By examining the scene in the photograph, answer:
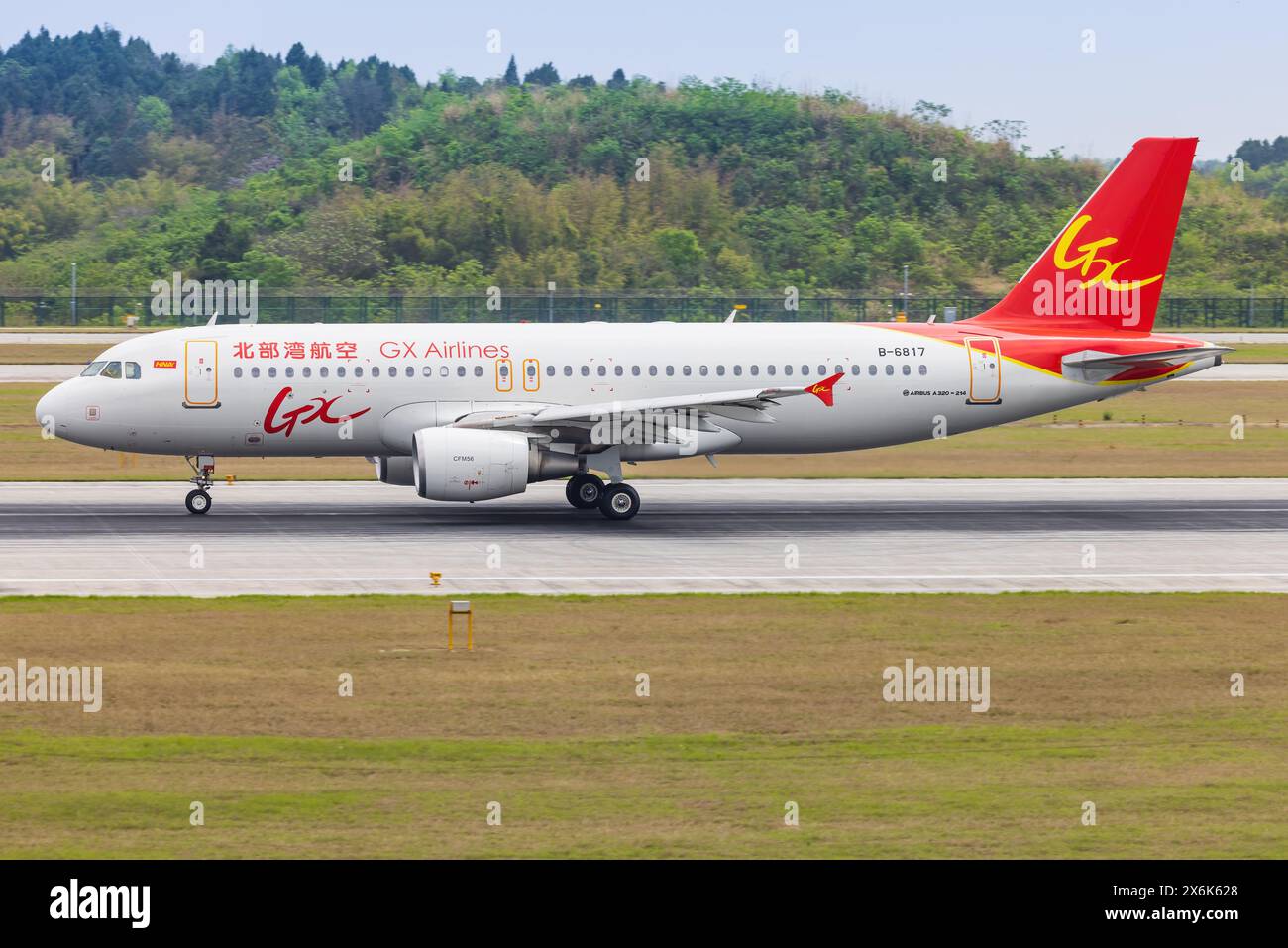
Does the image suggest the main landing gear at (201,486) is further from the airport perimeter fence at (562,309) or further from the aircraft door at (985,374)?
the airport perimeter fence at (562,309)

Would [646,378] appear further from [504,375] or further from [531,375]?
[504,375]

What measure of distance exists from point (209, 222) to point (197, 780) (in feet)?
352

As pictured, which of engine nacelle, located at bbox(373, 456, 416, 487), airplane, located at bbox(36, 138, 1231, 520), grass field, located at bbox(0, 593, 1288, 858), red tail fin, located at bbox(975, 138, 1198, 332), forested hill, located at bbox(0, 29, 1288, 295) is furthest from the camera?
forested hill, located at bbox(0, 29, 1288, 295)

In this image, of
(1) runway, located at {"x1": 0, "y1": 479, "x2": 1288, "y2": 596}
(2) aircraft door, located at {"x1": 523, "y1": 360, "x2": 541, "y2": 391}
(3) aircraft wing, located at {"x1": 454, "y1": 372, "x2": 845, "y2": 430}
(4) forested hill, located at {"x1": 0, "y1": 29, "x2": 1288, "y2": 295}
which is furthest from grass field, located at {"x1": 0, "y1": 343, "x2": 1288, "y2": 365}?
(3) aircraft wing, located at {"x1": 454, "y1": 372, "x2": 845, "y2": 430}

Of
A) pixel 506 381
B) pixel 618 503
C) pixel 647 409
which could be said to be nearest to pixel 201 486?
pixel 506 381

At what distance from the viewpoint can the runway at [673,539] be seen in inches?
1203

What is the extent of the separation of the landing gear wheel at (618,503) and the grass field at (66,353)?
51013mm

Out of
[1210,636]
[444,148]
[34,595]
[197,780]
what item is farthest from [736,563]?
[444,148]

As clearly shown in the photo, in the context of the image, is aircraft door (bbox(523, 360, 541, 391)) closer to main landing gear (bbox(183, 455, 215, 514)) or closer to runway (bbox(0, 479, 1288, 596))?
runway (bbox(0, 479, 1288, 596))

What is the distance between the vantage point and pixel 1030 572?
31.6 m

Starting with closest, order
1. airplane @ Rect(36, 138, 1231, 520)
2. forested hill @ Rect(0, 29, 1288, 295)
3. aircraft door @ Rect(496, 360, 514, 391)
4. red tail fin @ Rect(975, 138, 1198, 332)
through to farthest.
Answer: airplane @ Rect(36, 138, 1231, 520) < aircraft door @ Rect(496, 360, 514, 391) < red tail fin @ Rect(975, 138, 1198, 332) < forested hill @ Rect(0, 29, 1288, 295)

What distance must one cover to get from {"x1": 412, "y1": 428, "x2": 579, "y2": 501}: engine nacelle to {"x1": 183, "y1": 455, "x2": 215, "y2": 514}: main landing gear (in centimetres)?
601

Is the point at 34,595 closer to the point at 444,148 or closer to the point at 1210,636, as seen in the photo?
the point at 1210,636

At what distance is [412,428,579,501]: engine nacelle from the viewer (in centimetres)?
3616
